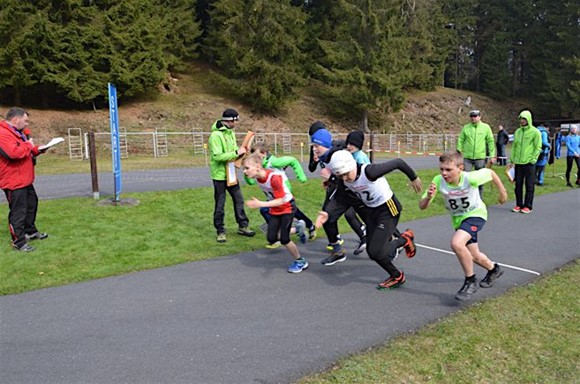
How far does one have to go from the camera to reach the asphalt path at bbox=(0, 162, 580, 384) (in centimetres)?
358

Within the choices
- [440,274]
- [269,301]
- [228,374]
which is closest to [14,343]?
[228,374]

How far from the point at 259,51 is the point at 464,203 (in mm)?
35178

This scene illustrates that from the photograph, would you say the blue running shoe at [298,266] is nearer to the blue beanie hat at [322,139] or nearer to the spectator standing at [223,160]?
the blue beanie hat at [322,139]

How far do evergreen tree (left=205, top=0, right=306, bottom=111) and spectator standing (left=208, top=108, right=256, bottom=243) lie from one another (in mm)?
29892

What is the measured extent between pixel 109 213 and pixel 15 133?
10.5ft

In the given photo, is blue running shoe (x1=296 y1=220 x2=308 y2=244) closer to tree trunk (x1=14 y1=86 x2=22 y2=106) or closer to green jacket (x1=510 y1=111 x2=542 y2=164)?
green jacket (x1=510 y1=111 x2=542 y2=164)

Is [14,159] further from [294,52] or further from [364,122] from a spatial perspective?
[364,122]

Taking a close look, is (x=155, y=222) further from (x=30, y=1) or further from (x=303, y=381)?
(x=30, y=1)

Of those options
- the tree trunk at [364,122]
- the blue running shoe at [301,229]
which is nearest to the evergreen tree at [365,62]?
the tree trunk at [364,122]

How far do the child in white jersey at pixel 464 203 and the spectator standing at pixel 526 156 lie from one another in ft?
19.0

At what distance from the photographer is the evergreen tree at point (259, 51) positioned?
37.1 metres

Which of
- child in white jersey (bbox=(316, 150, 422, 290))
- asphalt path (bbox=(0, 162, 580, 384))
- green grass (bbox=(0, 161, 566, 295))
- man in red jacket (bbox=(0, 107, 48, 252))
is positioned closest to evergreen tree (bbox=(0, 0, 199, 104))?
green grass (bbox=(0, 161, 566, 295))

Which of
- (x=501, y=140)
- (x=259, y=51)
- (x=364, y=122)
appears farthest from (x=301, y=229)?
(x=364, y=122)

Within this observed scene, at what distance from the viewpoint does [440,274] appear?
5.84 m
